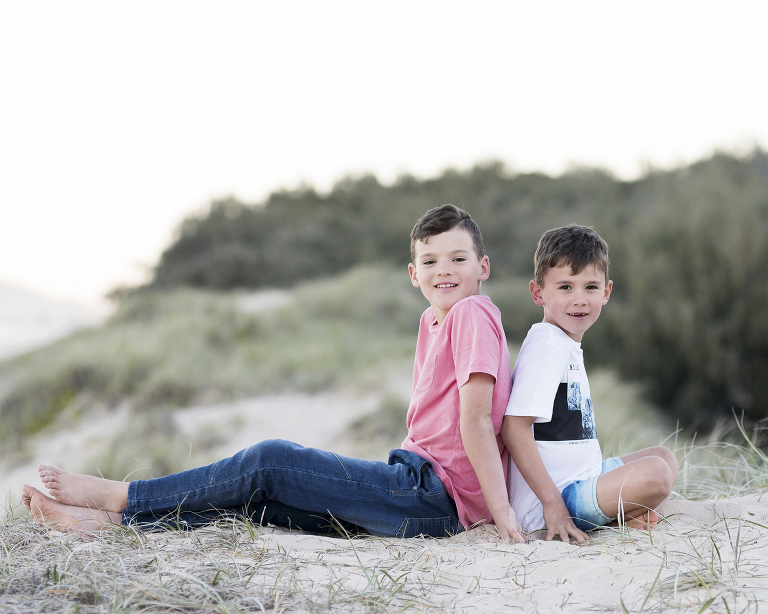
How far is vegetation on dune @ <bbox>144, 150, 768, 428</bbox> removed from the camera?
9.45 meters

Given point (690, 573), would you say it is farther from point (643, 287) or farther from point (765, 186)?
point (765, 186)

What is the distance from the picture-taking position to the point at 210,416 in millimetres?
7562

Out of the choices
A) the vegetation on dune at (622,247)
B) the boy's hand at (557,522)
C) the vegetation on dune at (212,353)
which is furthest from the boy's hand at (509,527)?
the vegetation on dune at (212,353)

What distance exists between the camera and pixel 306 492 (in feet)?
7.84

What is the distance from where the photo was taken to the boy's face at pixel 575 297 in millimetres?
2453

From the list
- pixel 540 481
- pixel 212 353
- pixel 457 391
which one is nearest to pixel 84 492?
pixel 457 391

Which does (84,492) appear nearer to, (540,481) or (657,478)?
(540,481)

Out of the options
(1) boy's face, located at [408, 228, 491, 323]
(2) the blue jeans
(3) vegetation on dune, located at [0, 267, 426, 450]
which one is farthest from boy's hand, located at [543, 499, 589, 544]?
(3) vegetation on dune, located at [0, 267, 426, 450]

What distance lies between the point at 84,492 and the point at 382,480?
1.11 m

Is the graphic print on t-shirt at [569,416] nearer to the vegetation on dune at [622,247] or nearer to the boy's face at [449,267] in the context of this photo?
the boy's face at [449,267]

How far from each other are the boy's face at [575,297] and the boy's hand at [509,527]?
0.71 metres

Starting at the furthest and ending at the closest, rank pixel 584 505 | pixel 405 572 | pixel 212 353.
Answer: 1. pixel 212 353
2. pixel 584 505
3. pixel 405 572

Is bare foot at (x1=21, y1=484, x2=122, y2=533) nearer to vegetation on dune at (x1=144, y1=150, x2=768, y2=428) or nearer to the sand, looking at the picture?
the sand

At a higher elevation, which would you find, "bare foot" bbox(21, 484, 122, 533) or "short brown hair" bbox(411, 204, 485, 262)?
"short brown hair" bbox(411, 204, 485, 262)
